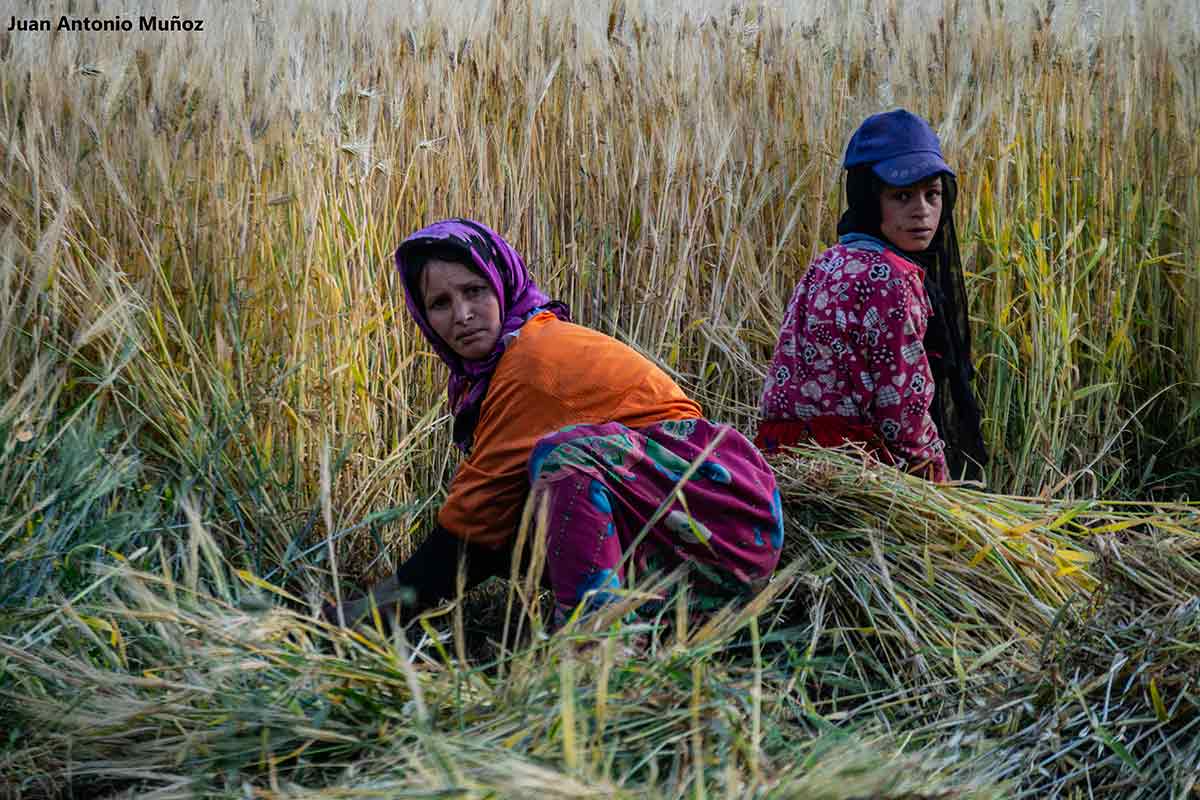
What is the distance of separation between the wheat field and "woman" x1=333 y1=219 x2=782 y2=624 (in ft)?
0.48

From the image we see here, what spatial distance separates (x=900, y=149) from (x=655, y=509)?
1034 mm

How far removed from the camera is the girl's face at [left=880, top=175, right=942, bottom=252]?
2.55m

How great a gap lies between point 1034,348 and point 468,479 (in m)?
1.47

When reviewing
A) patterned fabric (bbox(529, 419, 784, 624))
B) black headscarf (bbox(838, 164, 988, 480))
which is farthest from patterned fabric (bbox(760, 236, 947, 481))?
patterned fabric (bbox(529, 419, 784, 624))

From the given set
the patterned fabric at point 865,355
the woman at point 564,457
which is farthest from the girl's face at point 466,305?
the patterned fabric at point 865,355

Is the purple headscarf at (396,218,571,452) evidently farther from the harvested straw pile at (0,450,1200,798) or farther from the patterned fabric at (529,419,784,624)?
the harvested straw pile at (0,450,1200,798)

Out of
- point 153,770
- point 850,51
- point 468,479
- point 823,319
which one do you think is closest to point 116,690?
point 153,770

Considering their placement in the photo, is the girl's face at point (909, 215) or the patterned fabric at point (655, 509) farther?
the girl's face at point (909, 215)

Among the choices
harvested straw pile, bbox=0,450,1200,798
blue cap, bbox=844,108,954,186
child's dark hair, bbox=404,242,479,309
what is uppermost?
blue cap, bbox=844,108,954,186

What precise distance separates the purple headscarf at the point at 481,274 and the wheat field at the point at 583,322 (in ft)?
0.80

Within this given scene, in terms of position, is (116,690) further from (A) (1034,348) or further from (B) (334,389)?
(A) (1034,348)

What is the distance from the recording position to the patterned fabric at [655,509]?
186cm

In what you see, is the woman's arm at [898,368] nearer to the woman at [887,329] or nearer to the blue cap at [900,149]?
the woman at [887,329]

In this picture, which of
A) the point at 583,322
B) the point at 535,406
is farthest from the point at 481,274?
the point at 583,322
